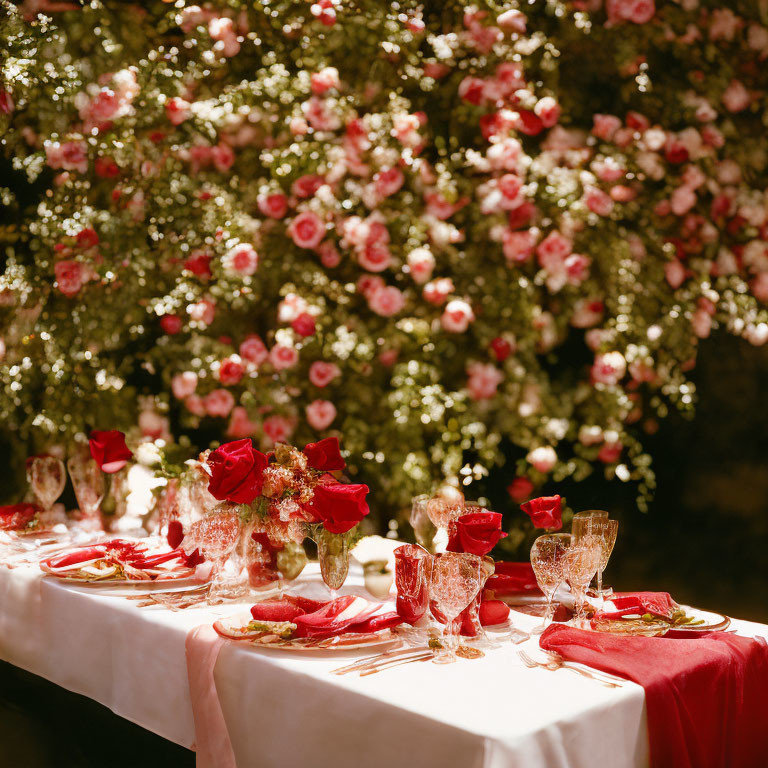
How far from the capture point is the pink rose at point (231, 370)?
279 centimetres

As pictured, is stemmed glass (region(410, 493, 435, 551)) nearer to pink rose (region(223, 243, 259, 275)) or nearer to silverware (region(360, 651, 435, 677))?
silverware (region(360, 651, 435, 677))

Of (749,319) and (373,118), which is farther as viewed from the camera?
(373,118)

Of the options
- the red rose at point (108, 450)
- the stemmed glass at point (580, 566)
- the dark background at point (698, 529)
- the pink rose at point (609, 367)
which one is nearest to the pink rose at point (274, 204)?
the red rose at point (108, 450)

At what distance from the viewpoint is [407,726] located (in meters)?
1.07

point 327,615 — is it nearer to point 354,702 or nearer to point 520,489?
point 354,702

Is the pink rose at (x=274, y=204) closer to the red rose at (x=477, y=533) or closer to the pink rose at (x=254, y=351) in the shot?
the pink rose at (x=254, y=351)

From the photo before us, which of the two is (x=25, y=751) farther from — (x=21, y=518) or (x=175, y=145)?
(x=175, y=145)

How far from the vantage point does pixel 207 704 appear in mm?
1312

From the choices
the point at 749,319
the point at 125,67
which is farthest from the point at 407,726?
the point at 125,67

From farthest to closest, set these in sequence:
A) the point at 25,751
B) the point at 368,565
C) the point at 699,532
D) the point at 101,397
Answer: the point at 101,397, the point at 699,532, the point at 25,751, the point at 368,565

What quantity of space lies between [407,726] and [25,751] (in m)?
1.56

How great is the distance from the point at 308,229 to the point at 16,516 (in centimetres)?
120

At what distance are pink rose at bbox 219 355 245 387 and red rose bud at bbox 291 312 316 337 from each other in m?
0.22

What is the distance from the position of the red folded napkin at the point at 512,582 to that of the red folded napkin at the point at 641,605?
0.16 metres
